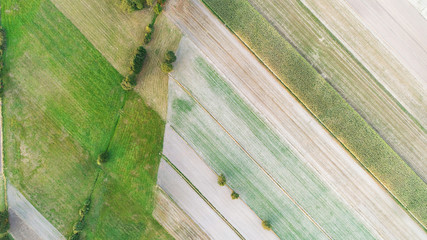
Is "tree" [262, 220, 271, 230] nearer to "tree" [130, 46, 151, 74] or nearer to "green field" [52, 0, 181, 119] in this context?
"green field" [52, 0, 181, 119]

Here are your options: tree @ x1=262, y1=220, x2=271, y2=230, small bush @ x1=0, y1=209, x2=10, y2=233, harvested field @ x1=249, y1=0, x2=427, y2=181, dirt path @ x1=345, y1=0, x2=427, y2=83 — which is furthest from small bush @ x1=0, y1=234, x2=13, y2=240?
dirt path @ x1=345, y1=0, x2=427, y2=83

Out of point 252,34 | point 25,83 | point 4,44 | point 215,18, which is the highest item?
point 4,44

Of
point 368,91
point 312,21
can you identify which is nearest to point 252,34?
point 312,21

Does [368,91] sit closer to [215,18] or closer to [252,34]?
[252,34]

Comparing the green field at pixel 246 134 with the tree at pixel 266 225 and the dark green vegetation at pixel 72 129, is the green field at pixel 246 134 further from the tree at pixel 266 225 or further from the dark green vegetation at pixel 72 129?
the dark green vegetation at pixel 72 129

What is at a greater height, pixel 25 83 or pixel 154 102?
pixel 25 83

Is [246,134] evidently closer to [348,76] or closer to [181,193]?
[181,193]

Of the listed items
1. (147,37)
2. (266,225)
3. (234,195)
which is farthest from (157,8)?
(266,225)
